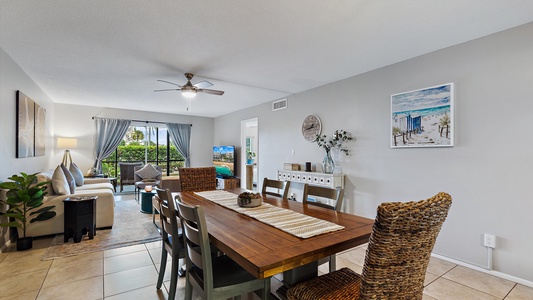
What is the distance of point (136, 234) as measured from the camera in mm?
3561

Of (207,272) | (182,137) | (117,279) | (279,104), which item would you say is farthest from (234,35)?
(182,137)

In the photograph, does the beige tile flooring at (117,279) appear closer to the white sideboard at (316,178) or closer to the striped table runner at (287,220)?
the striped table runner at (287,220)

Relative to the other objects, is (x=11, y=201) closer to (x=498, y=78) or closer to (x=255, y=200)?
(x=255, y=200)

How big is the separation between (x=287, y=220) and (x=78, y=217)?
3026 mm

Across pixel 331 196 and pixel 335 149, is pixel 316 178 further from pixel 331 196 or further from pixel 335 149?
pixel 331 196

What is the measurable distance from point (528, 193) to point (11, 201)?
17.4 ft

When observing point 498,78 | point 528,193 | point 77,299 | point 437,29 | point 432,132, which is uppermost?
point 437,29

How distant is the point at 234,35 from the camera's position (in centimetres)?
253

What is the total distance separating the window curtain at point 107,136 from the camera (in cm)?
664

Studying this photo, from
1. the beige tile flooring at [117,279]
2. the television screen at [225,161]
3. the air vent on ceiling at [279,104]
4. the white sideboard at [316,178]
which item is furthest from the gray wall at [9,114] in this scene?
the air vent on ceiling at [279,104]

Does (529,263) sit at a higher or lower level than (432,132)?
lower

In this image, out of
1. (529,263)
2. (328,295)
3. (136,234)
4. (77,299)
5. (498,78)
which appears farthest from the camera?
(136,234)

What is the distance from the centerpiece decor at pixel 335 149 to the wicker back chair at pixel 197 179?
1.83 meters

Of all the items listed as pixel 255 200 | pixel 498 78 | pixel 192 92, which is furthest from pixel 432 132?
pixel 192 92
